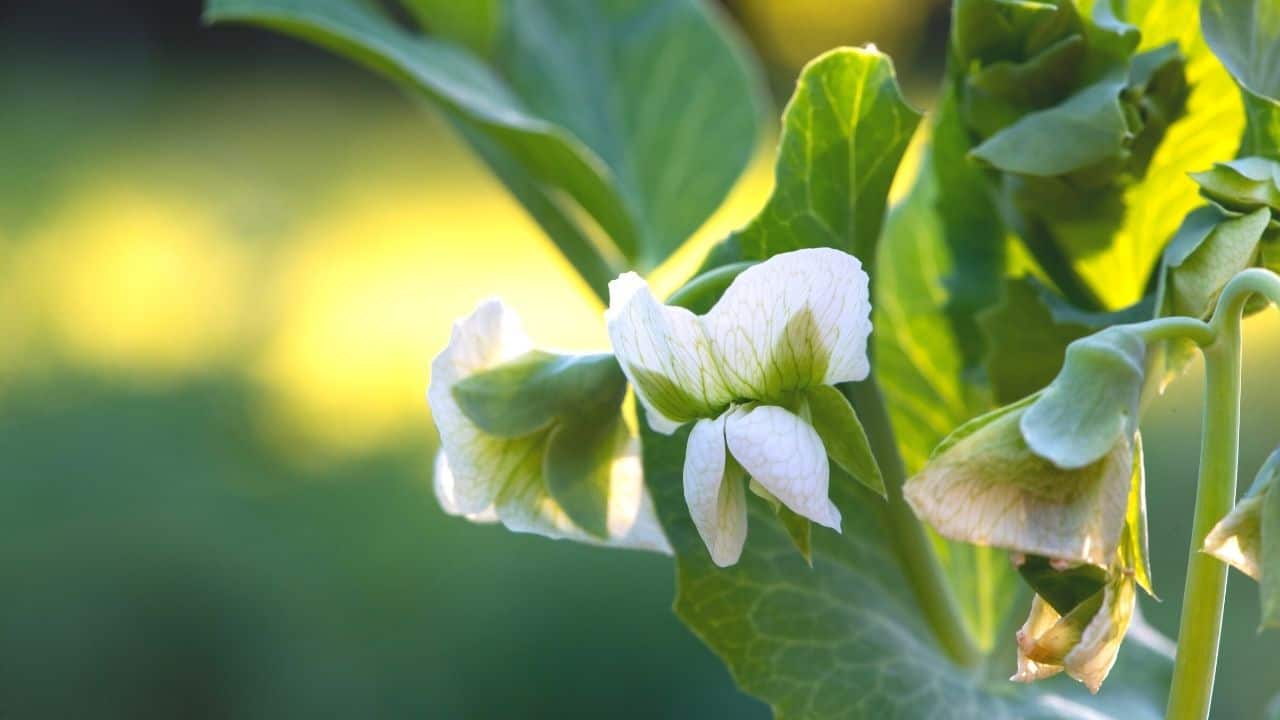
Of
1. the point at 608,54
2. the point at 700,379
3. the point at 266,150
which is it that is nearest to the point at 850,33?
the point at 266,150

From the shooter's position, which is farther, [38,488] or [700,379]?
[38,488]

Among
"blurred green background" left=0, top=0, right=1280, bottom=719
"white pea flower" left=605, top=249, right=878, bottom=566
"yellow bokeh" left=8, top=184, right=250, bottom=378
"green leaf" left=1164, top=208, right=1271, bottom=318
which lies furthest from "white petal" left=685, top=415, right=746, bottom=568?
"yellow bokeh" left=8, top=184, right=250, bottom=378

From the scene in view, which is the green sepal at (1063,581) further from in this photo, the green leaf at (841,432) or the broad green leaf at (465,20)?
the broad green leaf at (465,20)

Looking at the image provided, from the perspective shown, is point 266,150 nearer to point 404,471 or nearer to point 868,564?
point 404,471

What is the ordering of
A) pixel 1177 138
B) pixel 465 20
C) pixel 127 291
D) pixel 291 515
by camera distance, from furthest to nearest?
pixel 127 291, pixel 291 515, pixel 465 20, pixel 1177 138

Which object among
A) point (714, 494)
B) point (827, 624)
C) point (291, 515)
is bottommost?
point (291, 515)

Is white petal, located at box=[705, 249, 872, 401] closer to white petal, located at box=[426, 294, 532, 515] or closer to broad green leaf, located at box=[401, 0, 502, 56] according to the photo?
white petal, located at box=[426, 294, 532, 515]

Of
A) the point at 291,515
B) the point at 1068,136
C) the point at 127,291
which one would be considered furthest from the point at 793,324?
the point at 127,291

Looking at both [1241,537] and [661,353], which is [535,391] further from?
[1241,537]
